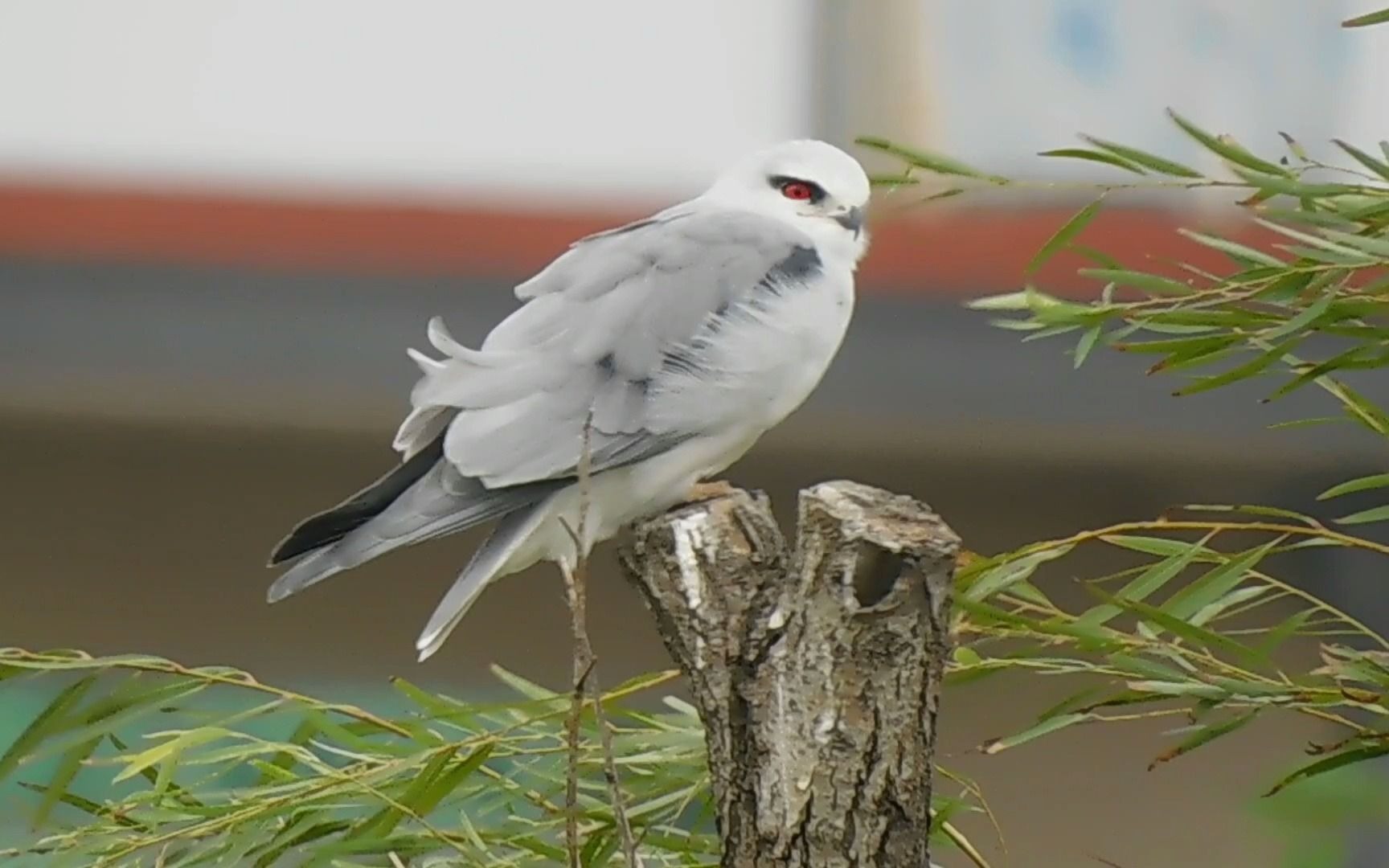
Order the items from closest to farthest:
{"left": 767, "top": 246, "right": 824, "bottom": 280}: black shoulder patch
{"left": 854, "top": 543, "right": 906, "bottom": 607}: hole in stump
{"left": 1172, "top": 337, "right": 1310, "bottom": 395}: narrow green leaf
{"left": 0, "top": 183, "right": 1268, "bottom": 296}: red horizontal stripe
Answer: {"left": 854, "top": 543, "right": 906, "bottom": 607}: hole in stump, {"left": 1172, "top": 337, "right": 1310, "bottom": 395}: narrow green leaf, {"left": 767, "top": 246, "right": 824, "bottom": 280}: black shoulder patch, {"left": 0, "top": 183, "right": 1268, "bottom": 296}: red horizontal stripe

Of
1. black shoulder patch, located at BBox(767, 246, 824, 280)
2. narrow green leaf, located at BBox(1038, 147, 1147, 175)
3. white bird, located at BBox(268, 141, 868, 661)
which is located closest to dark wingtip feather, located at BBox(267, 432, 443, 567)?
white bird, located at BBox(268, 141, 868, 661)

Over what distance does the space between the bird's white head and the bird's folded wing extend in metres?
0.04

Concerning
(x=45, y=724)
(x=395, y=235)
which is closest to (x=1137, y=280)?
(x=45, y=724)

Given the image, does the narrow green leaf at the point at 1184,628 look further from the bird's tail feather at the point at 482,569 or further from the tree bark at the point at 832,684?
the bird's tail feather at the point at 482,569

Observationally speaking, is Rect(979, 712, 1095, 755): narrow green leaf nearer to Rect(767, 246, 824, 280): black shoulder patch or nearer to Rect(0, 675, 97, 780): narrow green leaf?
Rect(767, 246, 824, 280): black shoulder patch

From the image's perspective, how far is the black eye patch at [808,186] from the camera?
0.65m

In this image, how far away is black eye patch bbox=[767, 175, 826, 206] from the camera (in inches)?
25.5

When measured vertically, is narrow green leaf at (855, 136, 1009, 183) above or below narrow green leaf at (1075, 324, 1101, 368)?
above

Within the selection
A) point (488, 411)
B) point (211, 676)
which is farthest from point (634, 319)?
point (211, 676)

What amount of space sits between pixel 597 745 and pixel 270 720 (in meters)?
0.57

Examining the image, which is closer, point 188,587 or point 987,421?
point 987,421

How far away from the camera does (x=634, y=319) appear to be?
22.9 inches

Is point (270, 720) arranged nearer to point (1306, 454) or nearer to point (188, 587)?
point (188, 587)

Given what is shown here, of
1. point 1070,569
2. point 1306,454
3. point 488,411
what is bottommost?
point 1070,569
